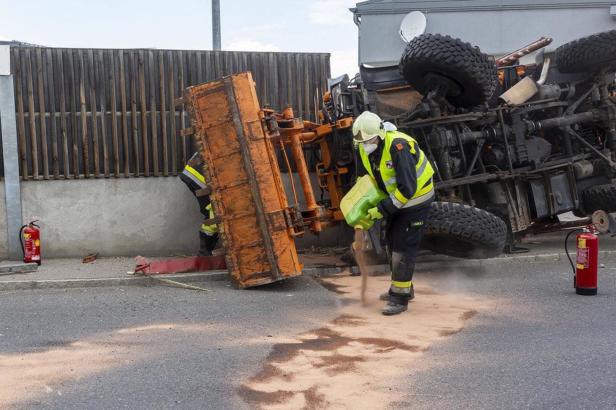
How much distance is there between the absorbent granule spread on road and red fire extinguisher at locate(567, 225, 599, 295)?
1.06 metres

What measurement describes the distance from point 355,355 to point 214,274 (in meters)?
3.36

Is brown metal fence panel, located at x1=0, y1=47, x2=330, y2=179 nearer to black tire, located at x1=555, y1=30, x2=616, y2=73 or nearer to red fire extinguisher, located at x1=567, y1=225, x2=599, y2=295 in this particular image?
black tire, located at x1=555, y1=30, x2=616, y2=73

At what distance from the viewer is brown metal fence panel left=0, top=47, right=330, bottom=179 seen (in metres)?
8.88

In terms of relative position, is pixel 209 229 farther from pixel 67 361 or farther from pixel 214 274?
pixel 67 361

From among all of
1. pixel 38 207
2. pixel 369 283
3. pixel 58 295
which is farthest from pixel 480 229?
pixel 38 207

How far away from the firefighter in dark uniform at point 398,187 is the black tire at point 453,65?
1506 millimetres

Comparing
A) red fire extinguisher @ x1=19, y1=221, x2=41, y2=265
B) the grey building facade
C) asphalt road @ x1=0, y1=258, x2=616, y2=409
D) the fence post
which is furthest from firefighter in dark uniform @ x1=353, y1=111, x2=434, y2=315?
the grey building facade

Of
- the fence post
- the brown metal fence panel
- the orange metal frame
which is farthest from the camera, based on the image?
the brown metal fence panel

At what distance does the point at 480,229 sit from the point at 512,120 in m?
1.83

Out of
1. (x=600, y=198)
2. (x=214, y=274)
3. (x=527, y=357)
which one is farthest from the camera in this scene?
(x=600, y=198)

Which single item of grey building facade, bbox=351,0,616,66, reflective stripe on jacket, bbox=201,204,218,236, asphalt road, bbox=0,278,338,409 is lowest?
asphalt road, bbox=0,278,338,409

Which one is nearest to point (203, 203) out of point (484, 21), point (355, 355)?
point (355, 355)

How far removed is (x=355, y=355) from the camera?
15.4 ft

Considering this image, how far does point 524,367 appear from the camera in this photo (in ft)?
14.3
